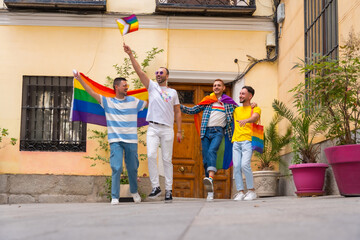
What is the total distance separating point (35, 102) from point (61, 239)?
8262mm

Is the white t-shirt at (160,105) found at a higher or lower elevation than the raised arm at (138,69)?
lower

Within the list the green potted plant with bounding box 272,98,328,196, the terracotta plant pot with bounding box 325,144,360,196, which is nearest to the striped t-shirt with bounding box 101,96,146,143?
the green potted plant with bounding box 272,98,328,196

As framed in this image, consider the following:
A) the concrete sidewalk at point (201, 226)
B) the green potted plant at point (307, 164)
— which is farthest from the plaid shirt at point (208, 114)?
the concrete sidewalk at point (201, 226)

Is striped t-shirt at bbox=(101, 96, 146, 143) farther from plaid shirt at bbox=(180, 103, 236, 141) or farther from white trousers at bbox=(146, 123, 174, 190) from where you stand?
plaid shirt at bbox=(180, 103, 236, 141)

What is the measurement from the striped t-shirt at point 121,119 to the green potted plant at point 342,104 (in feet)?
8.44

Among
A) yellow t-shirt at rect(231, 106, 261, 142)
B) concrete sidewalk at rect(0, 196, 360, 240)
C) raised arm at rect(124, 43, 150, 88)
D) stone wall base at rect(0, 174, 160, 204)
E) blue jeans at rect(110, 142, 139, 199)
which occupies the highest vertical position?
raised arm at rect(124, 43, 150, 88)

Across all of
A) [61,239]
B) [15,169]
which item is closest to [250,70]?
[15,169]

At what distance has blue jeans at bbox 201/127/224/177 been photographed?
27.3 feet

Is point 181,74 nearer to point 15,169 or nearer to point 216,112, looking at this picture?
point 216,112

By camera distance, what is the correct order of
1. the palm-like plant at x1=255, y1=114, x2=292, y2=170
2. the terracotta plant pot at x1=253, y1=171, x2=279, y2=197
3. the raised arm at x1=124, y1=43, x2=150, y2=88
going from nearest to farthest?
the raised arm at x1=124, y1=43, x2=150, y2=88, the terracotta plant pot at x1=253, y1=171, x2=279, y2=197, the palm-like plant at x1=255, y1=114, x2=292, y2=170

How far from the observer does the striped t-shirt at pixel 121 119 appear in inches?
315

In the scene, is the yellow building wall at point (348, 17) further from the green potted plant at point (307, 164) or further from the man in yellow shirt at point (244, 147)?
the man in yellow shirt at point (244, 147)

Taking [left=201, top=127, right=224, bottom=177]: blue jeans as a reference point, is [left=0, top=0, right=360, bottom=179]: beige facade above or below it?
above

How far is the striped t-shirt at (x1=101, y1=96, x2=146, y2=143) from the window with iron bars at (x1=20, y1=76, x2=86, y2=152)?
3.14m
